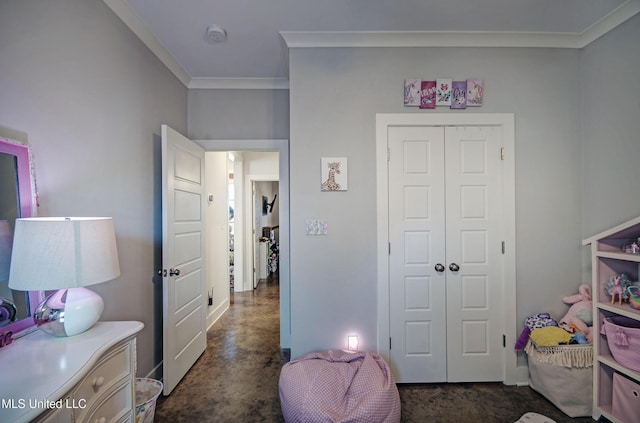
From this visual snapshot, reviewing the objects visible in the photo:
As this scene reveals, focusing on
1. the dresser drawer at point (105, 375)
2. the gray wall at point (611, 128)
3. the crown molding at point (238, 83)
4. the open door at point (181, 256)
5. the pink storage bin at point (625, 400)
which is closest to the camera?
the dresser drawer at point (105, 375)

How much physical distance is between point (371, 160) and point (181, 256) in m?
1.74

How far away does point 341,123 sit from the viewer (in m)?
2.08

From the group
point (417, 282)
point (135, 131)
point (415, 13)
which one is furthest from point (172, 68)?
point (417, 282)

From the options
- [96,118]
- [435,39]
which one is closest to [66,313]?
[96,118]

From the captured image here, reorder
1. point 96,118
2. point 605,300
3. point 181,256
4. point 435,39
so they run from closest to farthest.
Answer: point 96,118 → point 605,300 → point 435,39 → point 181,256

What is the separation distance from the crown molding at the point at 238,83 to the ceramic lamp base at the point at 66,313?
2268mm

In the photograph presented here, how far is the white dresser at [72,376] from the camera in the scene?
0.72m

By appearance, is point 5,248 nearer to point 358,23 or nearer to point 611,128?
point 358,23

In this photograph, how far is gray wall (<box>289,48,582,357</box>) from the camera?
2076mm

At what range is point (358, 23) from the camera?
6.28 ft

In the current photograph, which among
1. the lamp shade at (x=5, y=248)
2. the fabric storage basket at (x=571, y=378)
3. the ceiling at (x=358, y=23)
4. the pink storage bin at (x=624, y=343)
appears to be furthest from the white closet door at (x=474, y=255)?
the lamp shade at (x=5, y=248)

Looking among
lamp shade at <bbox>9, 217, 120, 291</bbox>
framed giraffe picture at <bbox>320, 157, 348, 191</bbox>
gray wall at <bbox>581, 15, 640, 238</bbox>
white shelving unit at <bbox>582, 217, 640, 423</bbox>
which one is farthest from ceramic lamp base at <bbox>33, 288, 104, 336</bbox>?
gray wall at <bbox>581, 15, 640, 238</bbox>

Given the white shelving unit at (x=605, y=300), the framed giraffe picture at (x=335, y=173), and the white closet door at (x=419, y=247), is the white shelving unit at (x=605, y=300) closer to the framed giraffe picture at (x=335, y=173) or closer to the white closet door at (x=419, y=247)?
the white closet door at (x=419, y=247)

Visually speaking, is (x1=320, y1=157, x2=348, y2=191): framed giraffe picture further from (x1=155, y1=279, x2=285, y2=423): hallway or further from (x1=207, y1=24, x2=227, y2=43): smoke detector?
(x1=155, y1=279, x2=285, y2=423): hallway
